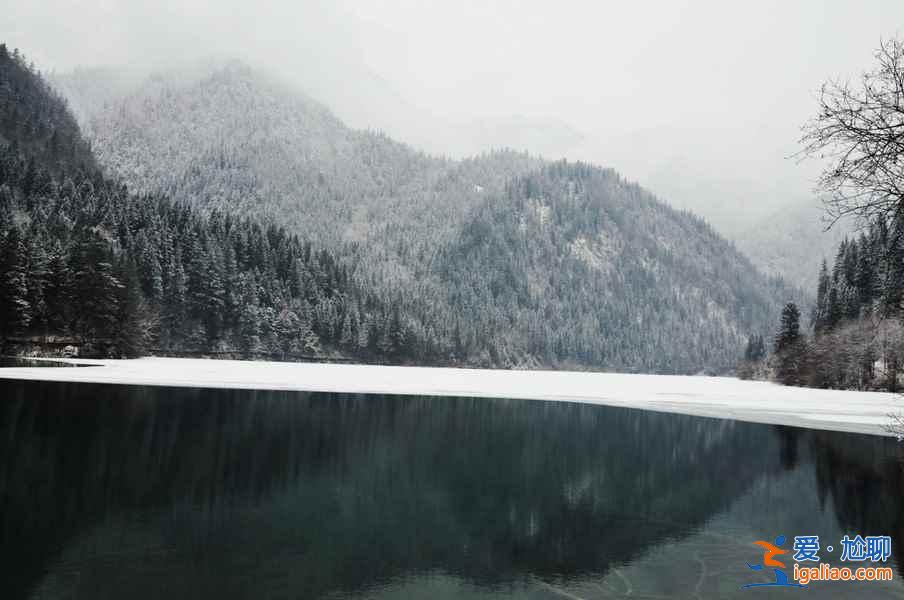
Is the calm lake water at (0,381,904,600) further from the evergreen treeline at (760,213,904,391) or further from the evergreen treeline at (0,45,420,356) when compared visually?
the evergreen treeline at (760,213,904,391)

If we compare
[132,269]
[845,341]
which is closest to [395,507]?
[132,269]

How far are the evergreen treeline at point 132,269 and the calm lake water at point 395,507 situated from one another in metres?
50.9

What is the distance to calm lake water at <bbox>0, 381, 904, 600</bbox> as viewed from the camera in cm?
1011

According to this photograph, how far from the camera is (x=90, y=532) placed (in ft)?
36.9

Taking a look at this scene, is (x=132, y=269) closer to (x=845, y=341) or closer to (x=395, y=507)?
(x=395, y=507)

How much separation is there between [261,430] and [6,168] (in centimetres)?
11379

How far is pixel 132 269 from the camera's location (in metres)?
92.8

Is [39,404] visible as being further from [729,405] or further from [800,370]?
[800,370]

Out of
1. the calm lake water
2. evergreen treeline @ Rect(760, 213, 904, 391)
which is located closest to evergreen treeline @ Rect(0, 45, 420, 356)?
the calm lake water

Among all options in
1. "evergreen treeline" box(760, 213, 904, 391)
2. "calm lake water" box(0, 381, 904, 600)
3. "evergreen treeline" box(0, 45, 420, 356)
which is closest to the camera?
"calm lake water" box(0, 381, 904, 600)

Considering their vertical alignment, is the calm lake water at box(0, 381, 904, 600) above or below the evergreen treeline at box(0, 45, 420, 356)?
below

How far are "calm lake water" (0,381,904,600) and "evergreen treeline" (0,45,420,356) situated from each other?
50914mm

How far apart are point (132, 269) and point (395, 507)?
90.3m

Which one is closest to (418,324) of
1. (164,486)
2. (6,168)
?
(6,168)
